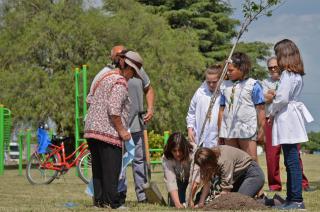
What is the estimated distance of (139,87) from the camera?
386 inches

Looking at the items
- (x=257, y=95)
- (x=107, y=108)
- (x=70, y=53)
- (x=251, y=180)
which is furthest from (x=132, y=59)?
(x=70, y=53)

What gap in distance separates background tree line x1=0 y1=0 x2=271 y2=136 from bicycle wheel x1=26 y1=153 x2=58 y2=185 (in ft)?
49.6

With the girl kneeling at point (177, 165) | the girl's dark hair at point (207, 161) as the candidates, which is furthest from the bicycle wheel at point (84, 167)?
the girl's dark hair at point (207, 161)

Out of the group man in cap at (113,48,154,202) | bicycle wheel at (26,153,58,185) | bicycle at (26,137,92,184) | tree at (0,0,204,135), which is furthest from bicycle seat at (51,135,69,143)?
tree at (0,0,204,135)

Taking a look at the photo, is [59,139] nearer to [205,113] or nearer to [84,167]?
[84,167]

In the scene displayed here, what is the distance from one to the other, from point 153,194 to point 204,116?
1.21m

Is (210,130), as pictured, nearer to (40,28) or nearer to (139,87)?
(139,87)

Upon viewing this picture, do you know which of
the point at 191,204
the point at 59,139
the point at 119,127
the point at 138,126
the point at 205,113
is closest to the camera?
the point at 119,127

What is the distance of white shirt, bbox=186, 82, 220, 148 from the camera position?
9398mm

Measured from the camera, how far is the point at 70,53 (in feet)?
108

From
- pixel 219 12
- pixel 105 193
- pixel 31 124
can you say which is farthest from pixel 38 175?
pixel 219 12

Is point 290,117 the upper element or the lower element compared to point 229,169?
upper

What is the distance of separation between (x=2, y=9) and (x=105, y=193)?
26601 mm

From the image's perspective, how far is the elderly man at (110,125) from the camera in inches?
318
